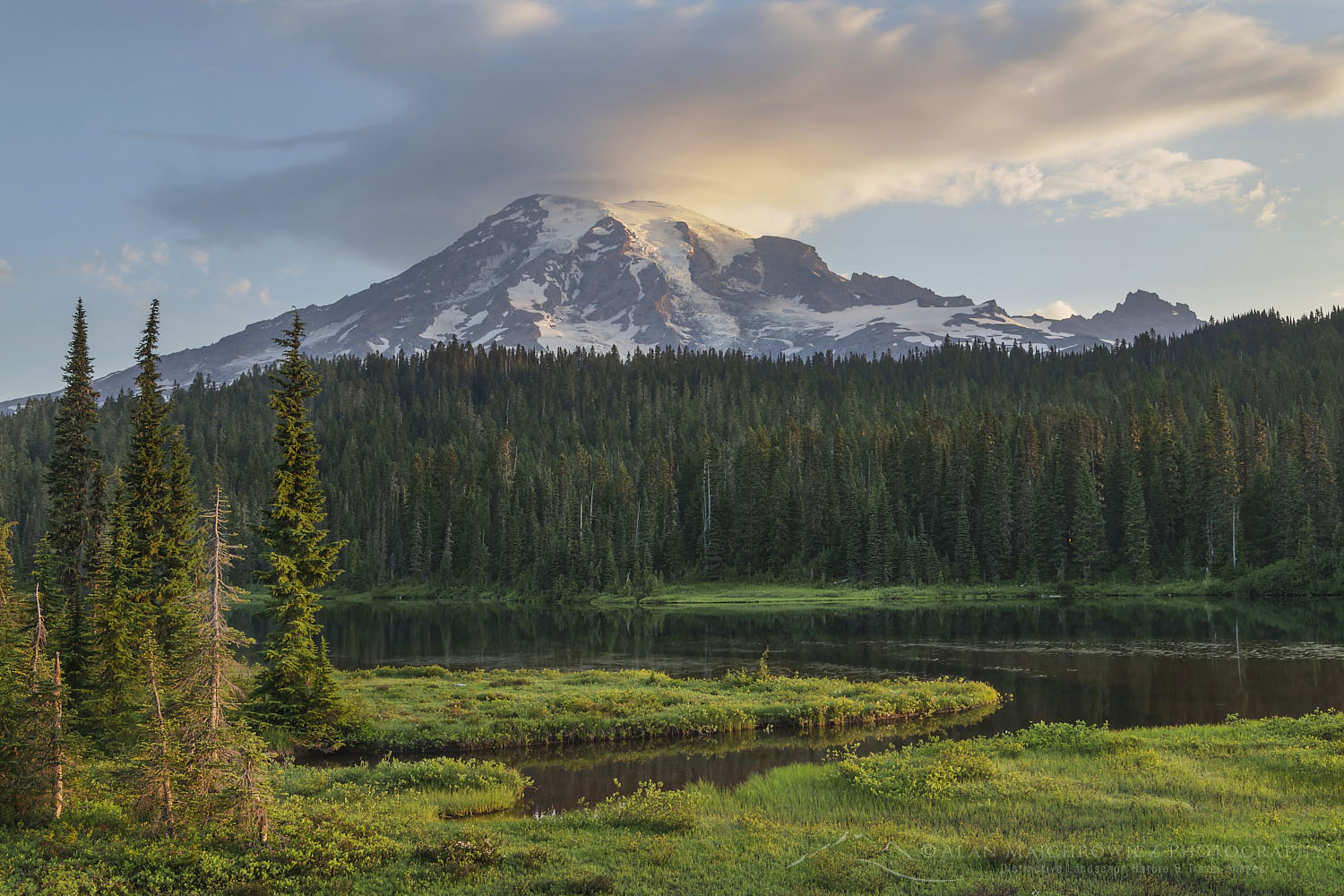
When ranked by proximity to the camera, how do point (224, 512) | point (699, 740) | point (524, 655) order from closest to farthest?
1. point (224, 512)
2. point (699, 740)
3. point (524, 655)

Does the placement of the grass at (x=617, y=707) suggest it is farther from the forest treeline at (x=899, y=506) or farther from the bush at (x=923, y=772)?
the forest treeline at (x=899, y=506)

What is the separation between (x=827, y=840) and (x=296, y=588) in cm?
2534

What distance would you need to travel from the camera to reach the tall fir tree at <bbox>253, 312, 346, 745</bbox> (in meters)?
37.3

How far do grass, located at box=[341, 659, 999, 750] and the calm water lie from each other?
1.94 meters

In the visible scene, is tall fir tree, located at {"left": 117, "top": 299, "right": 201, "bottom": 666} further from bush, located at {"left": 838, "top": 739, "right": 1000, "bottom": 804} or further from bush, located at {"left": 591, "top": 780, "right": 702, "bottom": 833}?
bush, located at {"left": 838, "top": 739, "right": 1000, "bottom": 804}

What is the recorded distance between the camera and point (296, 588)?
3791 centimetres

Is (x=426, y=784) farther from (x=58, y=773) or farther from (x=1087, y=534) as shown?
(x=1087, y=534)

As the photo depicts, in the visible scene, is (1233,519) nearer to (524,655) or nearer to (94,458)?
(524,655)

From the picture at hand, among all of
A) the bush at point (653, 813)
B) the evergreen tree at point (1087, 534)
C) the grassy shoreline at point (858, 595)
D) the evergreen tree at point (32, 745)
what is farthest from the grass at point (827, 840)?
the evergreen tree at point (1087, 534)

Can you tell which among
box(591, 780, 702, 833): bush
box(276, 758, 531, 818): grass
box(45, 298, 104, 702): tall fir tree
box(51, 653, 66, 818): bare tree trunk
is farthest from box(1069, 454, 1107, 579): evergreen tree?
box(51, 653, 66, 818): bare tree trunk

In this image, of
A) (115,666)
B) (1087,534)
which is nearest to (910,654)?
(115,666)

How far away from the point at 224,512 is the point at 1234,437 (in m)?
138

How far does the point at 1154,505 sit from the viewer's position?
12319 centimetres

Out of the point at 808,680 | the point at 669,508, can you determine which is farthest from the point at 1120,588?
the point at 808,680
